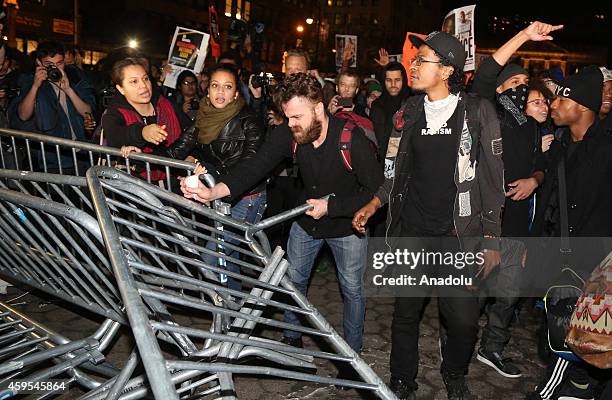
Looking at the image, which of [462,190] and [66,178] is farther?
[462,190]

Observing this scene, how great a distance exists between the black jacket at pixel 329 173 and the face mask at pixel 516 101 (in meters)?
1.53

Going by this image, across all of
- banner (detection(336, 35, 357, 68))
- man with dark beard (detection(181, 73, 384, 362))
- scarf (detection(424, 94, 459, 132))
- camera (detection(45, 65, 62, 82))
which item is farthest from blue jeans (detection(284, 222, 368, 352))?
banner (detection(336, 35, 357, 68))

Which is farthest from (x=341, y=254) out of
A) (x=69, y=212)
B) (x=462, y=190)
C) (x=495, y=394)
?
(x=69, y=212)

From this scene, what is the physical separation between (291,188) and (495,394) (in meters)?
4.11

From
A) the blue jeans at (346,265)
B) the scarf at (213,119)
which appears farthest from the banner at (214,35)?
the blue jeans at (346,265)

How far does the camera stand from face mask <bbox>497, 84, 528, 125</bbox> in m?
4.50

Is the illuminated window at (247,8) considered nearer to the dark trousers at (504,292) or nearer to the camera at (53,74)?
the camera at (53,74)

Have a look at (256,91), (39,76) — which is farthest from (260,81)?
(39,76)

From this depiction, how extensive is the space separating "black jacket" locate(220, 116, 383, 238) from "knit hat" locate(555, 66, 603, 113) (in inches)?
66.7

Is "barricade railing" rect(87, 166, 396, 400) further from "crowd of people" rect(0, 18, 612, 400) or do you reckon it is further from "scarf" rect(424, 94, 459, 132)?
"scarf" rect(424, 94, 459, 132)

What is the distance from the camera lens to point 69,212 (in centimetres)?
201

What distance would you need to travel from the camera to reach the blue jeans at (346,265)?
13.1 feet

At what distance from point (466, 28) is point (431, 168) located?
367 cm

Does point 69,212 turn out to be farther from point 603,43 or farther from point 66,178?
point 603,43
